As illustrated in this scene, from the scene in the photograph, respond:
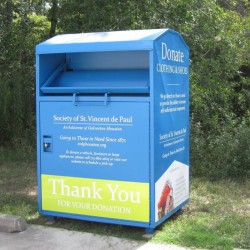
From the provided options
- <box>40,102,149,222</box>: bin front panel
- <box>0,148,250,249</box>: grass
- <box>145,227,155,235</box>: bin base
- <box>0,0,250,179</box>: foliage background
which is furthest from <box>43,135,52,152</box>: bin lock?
<box>0,0,250,179</box>: foliage background

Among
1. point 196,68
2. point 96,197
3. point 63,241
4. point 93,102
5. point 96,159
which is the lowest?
point 63,241

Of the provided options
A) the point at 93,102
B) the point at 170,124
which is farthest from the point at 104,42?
the point at 170,124

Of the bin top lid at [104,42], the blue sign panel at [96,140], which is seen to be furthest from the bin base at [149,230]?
the bin top lid at [104,42]

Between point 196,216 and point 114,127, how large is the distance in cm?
154

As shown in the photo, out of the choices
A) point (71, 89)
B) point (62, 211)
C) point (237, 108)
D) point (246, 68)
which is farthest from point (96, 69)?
point (246, 68)

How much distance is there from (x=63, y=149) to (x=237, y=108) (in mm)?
6732

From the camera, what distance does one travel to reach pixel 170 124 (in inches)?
200

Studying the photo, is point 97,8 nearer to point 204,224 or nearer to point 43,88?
point 43,88

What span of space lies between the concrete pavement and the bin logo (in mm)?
234

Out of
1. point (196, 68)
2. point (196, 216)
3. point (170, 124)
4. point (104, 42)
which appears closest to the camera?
point (104, 42)

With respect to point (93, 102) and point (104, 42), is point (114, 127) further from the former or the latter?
point (104, 42)

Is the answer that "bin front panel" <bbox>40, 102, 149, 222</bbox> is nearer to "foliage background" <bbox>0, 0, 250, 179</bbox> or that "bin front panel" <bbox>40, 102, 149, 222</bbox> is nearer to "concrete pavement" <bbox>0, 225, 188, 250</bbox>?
"concrete pavement" <bbox>0, 225, 188, 250</bbox>

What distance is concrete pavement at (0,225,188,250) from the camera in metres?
4.59

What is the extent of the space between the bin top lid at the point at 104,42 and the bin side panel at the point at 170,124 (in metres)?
0.12
